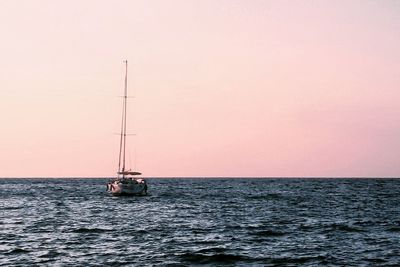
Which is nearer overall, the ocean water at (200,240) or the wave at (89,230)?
the ocean water at (200,240)

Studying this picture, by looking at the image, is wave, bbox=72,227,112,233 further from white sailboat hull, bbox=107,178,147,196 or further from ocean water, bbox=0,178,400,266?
white sailboat hull, bbox=107,178,147,196

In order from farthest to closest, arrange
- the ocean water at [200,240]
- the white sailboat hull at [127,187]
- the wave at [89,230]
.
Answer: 1. the white sailboat hull at [127,187]
2. the wave at [89,230]
3. the ocean water at [200,240]

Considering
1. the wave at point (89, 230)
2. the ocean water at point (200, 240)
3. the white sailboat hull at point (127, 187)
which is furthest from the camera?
the white sailboat hull at point (127, 187)

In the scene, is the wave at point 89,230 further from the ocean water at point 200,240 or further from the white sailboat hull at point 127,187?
the white sailboat hull at point 127,187

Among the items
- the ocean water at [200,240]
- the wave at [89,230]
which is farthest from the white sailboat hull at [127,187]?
the wave at [89,230]

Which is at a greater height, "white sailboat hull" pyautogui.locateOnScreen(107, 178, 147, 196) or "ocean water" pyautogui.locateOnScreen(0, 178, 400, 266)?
"white sailboat hull" pyautogui.locateOnScreen(107, 178, 147, 196)

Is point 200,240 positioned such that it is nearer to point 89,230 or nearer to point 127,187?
point 89,230

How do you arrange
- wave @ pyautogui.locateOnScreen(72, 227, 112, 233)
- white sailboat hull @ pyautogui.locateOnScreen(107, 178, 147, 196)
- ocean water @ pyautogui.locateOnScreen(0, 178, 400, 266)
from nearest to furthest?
ocean water @ pyautogui.locateOnScreen(0, 178, 400, 266) < wave @ pyautogui.locateOnScreen(72, 227, 112, 233) < white sailboat hull @ pyautogui.locateOnScreen(107, 178, 147, 196)

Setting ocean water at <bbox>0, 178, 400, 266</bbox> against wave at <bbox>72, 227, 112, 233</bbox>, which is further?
wave at <bbox>72, 227, 112, 233</bbox>

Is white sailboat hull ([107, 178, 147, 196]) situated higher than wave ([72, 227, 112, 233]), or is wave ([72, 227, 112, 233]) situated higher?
white sailboat hull ([107, 178, 147, 196])

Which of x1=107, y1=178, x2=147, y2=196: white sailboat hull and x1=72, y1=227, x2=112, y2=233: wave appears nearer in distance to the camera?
→ x1=72, y1=227, x2=112, y2=233: wave

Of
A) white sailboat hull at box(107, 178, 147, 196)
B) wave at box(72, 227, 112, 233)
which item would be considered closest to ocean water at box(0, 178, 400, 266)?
wave at box(72, 227, 112, 233)

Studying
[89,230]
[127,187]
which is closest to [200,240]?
[89,230]

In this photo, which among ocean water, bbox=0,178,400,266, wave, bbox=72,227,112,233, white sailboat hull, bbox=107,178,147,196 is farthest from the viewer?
white sailboat hull, bbox=107,178,147,196
